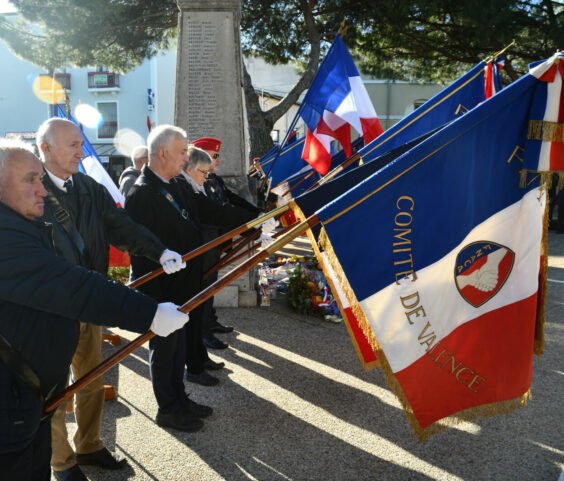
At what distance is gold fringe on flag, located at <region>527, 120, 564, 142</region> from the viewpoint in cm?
234

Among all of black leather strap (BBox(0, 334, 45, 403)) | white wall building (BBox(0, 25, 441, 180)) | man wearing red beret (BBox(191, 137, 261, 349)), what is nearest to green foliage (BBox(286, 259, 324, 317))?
man wearing red beret (BBox(191, 137, 261, 349))

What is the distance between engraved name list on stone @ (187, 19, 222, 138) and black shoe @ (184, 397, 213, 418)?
3755 millimetres

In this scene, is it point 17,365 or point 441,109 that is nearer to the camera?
point 17,365

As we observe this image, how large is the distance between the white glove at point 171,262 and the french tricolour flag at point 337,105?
2.67 m

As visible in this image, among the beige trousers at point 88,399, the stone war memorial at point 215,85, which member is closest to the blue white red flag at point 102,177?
the stone war memorial at point 215,85

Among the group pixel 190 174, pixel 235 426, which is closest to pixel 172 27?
pixel 190 174

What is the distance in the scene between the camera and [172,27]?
13898mm

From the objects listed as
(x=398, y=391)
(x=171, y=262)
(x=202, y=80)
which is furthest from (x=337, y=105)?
(x=398, y=391)

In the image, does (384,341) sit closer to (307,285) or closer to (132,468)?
(132,468)

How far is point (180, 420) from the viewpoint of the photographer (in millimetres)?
3340

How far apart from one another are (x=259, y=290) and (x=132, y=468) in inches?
148

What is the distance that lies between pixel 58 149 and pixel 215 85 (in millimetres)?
3909

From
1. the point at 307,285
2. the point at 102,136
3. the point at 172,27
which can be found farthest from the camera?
the point at 102,136

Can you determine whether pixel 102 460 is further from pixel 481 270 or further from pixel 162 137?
pixel 481 270
